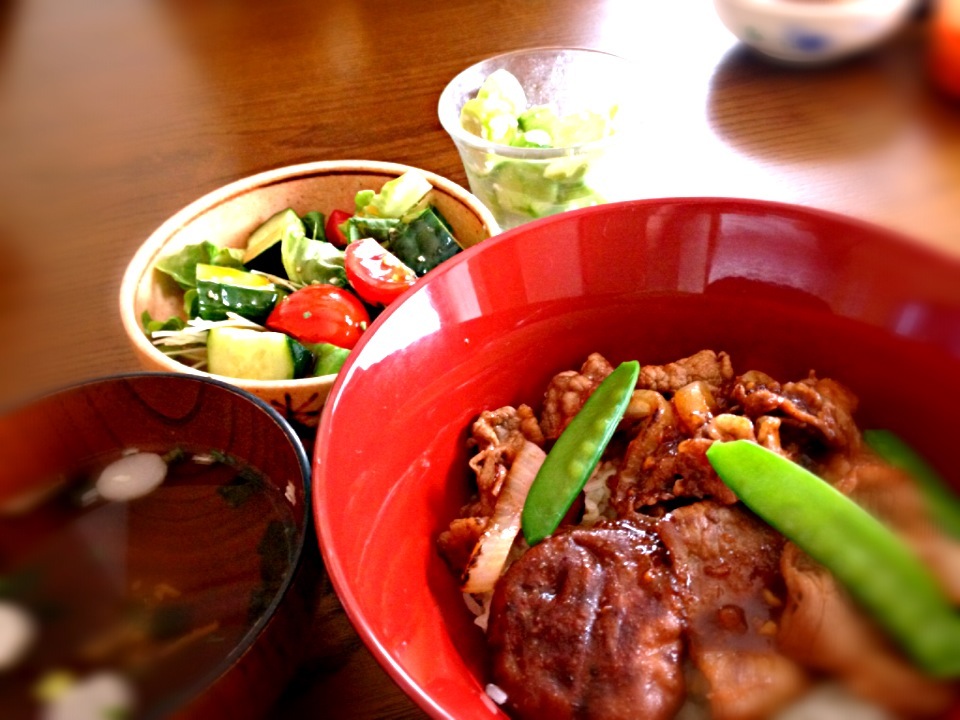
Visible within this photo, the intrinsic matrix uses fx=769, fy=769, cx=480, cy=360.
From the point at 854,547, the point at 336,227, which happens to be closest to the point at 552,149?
the point at 336,227

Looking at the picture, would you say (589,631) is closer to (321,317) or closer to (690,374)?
(690,374)

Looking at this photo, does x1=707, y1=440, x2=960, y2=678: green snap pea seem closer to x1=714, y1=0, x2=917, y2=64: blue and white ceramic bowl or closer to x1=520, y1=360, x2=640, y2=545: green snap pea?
x1=520, y1=360, x2=640, y2=545: green snap pea

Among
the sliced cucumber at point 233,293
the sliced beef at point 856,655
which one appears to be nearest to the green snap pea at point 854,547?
the sliced beef at point 856,655

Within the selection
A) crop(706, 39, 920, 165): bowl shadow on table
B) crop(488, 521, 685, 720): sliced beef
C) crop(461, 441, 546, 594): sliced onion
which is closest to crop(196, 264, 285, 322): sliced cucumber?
crop(461, 441, 546, 594): sliced onion

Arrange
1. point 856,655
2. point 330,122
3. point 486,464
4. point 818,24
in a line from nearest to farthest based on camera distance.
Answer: point 818,24 < point 856,655 < point 486,464 < point 330,122

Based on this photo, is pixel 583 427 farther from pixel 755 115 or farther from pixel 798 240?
pixel 755 115

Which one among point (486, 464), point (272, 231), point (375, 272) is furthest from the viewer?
point (272, 231)
